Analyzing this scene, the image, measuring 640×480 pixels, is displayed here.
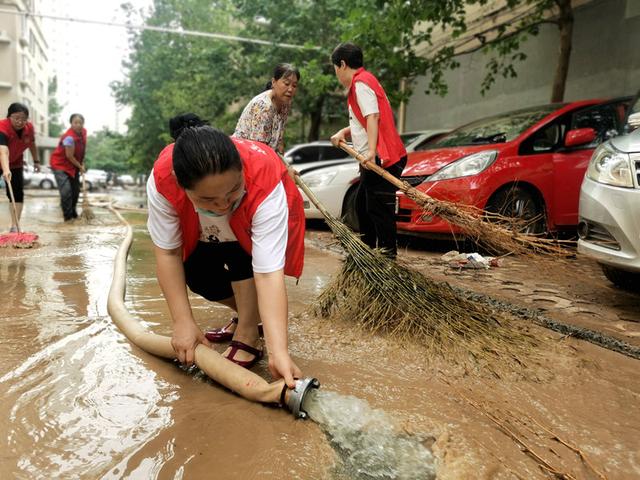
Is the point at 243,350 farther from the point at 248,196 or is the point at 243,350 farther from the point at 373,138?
the point at 373,138

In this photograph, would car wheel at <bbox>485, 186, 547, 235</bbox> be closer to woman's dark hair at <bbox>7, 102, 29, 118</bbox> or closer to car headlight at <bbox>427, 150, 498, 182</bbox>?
car headlight at <bbox>427, 150, 498, 182</bbox>

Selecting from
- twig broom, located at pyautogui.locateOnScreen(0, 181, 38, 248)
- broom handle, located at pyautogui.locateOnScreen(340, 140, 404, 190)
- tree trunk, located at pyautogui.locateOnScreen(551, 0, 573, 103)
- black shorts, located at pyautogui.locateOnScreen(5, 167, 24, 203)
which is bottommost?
twig broom, located at pyautogui.locateOnScreen(0, 181, 38, 248)

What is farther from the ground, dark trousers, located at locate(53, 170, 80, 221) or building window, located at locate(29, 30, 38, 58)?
building window, located at locate(29, 30, 38, 58)

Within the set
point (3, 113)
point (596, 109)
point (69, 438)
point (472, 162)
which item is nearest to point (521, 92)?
point (596, 109)

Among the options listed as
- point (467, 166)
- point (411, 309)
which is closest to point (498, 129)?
point (467, 166)

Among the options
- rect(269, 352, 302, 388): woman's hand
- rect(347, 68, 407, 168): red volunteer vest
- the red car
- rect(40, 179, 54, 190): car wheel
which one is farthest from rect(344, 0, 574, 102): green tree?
rect(40, 179, 54, 190): car wheel

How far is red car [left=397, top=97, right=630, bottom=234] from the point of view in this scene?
4.65 m

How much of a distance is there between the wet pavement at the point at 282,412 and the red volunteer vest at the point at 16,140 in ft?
10.6

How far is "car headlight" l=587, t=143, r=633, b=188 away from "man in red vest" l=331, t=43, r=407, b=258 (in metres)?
1.24

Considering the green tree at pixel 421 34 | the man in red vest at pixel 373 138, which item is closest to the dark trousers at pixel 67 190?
the green tree at pixel 421 34

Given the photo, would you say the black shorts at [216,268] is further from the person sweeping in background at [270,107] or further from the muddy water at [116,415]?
the person sweeping in background at [270,107]

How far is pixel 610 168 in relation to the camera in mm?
3053

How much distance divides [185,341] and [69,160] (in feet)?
21.5

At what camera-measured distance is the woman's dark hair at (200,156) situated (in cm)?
155
